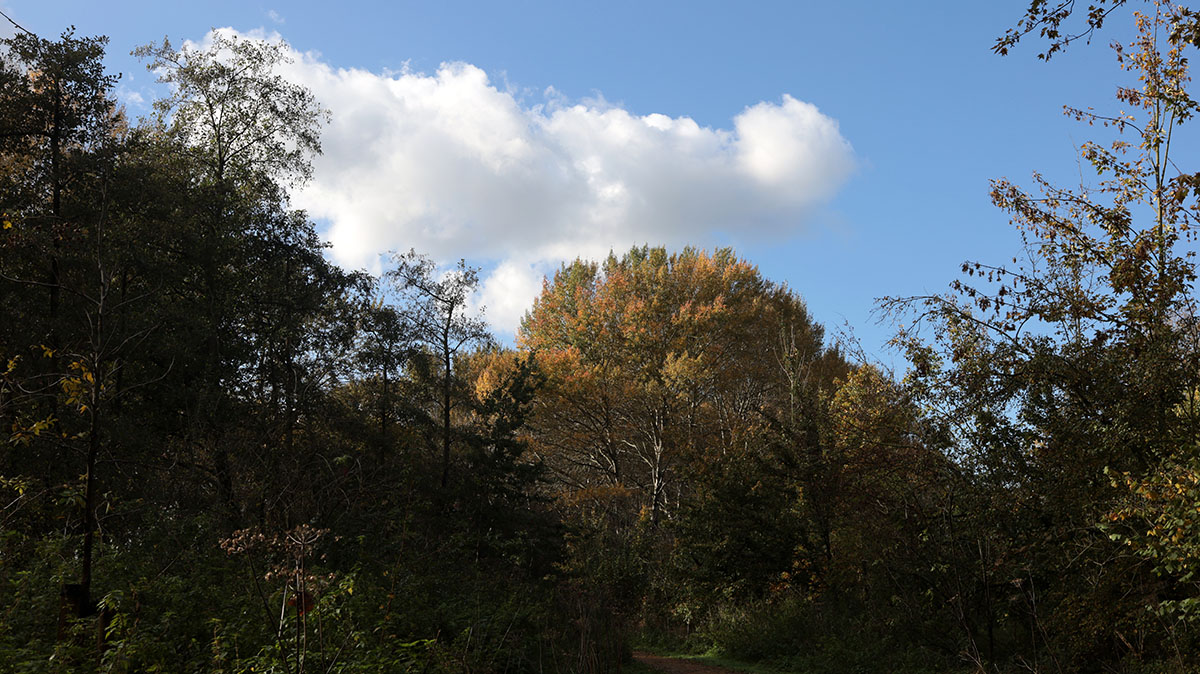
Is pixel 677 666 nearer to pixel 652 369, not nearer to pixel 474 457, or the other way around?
pixel 474 457

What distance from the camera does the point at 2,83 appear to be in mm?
15430

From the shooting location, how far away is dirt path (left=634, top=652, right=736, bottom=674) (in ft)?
46.8

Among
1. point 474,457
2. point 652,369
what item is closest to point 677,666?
point 474,457

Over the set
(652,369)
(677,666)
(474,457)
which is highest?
(652,369)

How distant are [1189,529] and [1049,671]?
→ 11.3 ft

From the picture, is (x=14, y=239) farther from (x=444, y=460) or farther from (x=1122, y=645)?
(x=1122, y=645)

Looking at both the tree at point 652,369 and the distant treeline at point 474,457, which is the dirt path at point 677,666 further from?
the tree at point 652,369

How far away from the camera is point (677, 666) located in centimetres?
1503

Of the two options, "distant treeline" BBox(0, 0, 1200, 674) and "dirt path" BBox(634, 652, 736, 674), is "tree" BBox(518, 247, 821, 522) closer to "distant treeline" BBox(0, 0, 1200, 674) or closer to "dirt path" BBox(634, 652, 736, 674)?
"distant treeline" BBox(0, 0, 1200, 674)

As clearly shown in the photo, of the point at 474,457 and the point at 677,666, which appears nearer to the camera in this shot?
the point at 677,666

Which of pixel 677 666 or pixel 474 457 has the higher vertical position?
pixel 474 457

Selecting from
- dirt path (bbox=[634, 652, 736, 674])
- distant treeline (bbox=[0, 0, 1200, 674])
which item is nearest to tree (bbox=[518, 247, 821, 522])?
distant treeline (bbox=[0, 0, 1200, 674])

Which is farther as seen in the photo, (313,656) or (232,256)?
(232,256)

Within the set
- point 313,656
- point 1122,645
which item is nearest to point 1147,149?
point 1122,645
